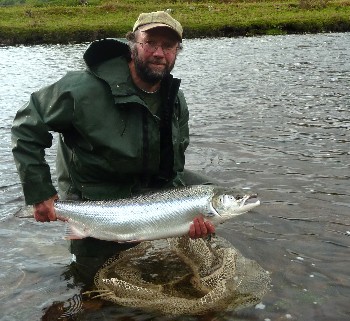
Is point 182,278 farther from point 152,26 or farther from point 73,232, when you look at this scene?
point 152,26

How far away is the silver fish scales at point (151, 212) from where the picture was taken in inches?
202

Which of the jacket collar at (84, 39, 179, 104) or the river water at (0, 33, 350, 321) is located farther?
the river water at (0, 33, 350, 321)

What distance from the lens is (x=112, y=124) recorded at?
5.54 metres

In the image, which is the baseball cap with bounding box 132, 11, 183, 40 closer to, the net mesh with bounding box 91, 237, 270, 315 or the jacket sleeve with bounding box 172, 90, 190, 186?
the jacket sleeve with bounding box 172, 90, 190, 186

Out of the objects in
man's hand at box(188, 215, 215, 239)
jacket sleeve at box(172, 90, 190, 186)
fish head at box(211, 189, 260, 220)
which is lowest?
man's hand at box(188, 215, 215, 239)

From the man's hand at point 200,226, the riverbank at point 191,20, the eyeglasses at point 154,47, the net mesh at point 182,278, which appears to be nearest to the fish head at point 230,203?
the man's hand at point 200,226

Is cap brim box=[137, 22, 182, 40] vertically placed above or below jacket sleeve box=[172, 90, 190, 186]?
above

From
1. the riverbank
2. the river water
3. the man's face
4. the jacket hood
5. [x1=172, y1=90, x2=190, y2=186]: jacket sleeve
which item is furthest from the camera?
the riverbank

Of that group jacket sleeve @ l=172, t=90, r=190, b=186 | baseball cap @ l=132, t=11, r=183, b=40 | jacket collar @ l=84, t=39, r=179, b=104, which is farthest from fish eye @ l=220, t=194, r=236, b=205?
baseball cap @ l=132, t=11, r=183, b=40

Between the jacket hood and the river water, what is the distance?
2.19 m

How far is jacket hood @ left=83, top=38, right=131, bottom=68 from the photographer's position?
18.4 ft

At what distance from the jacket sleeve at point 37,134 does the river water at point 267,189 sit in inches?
53.0

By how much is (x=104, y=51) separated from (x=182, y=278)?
2676mm

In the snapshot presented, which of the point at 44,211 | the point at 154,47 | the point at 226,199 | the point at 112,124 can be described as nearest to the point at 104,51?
the point at 154,47
